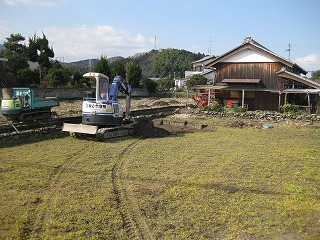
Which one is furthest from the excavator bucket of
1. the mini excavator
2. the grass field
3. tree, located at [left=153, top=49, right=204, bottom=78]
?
tree, located at [left=153, top=49, right=204, bottom=78]

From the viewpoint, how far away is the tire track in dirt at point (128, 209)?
518 cm

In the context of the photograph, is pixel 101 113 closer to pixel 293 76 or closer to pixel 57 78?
pixel 293 76

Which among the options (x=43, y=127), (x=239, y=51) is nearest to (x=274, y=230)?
(x=43, y=127)

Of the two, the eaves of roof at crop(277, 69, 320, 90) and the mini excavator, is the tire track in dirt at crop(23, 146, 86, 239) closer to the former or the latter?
the mini excavator

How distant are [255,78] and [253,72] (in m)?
0.57

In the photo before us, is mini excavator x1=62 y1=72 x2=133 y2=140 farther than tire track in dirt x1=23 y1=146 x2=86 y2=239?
Yes

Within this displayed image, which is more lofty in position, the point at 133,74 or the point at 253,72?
the point at 133,74

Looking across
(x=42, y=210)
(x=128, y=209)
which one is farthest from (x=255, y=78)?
(x=42, y=210)

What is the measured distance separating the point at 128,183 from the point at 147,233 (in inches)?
99.1

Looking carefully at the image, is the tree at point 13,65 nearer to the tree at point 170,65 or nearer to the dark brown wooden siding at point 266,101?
the dark brown wooden siding at point 266,101

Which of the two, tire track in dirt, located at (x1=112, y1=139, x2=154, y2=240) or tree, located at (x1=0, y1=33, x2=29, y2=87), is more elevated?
tree, located at (x1=0, y1=33, x2=29, y2=87)

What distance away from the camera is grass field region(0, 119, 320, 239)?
5.28 meters

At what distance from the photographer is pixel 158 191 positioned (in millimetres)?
7035

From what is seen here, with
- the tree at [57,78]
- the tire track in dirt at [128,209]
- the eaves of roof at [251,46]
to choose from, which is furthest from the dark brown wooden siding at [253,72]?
the tire track in dirt at [128,209]
